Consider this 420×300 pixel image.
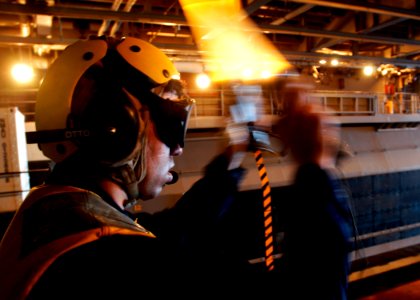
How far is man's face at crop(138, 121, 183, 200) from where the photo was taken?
Result: 4.22ft

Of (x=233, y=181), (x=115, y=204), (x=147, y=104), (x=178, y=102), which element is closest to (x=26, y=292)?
(x=115, y=204)

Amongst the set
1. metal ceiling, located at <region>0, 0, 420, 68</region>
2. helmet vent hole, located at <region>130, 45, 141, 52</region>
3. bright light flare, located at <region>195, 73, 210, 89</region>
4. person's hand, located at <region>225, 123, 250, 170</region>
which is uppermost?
metal ceiling, located at <region>0, 0, 420, 68</region>

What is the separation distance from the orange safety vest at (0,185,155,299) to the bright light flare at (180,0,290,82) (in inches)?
117

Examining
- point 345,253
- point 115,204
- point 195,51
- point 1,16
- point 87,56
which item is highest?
point 1,16

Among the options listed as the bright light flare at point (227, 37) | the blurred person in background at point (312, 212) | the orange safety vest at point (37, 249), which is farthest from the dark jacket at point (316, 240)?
the bright light flare at point (227, 37)

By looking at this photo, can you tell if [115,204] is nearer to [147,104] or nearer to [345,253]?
[147,104]

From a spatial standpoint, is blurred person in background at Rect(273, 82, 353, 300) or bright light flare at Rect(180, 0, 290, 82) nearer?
blurred person in background at Rect(273, 82, 353, 300)

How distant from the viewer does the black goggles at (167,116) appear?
1264 millimetres

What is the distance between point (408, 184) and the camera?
416 inches

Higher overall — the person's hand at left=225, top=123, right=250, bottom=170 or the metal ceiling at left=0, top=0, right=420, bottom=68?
the metal ceiling at left=0, top=0, right=420, bottom=68

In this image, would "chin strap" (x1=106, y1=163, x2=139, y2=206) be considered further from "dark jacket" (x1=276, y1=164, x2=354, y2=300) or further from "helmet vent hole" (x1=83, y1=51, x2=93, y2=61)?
"dark jacket" (x1=276, y1=164, x2=354, y2=300)

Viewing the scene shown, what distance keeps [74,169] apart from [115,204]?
191 millimetres

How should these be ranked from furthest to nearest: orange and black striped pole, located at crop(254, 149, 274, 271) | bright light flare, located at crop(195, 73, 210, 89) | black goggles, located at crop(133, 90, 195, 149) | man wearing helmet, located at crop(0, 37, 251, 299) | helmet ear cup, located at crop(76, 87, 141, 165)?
bright light flare, located at crop(195, 73, 210, 89) < orange and black striped pole, located at crop(254, 149, 274, 271) < black goggles, located at crop(133, 90, 195, 149) < helmet ear cup, located at crop(76, 87, 141, 165) < man wearing helmet, located at crop(0, 37, 251, 299)

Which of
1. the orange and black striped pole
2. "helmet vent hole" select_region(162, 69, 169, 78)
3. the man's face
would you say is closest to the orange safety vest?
the man's face
